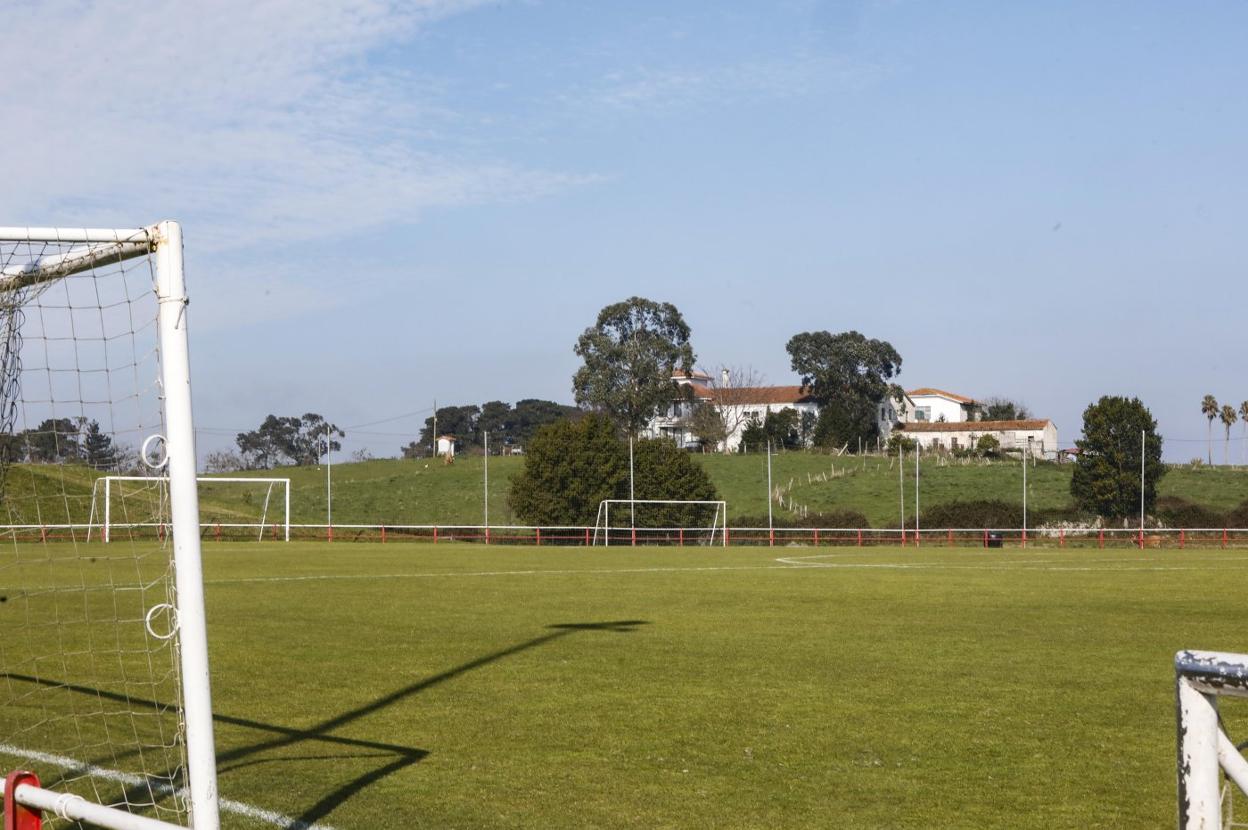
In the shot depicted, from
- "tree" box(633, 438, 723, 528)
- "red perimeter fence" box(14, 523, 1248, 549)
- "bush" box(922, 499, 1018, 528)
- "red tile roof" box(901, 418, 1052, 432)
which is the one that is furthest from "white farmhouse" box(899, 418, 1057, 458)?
"red perimeter fence" box(14, 523, 1248, 549)

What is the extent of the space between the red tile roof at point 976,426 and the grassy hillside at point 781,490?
34.9 meters

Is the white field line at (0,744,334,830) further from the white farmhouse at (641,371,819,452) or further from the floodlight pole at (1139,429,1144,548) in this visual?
the white farmhouse at (641,371,819,452)

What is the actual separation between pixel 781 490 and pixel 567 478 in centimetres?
1833

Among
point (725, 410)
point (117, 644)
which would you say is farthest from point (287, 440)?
point (117, 644)

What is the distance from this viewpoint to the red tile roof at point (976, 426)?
11338cm

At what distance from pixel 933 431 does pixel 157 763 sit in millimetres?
115462

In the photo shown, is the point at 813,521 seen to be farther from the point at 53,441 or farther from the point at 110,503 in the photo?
the point at 53,441

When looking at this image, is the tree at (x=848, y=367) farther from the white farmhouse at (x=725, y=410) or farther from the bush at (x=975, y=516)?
the bush at (x=975, y=516)

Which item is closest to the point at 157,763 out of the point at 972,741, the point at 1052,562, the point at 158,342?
the point at 158,342

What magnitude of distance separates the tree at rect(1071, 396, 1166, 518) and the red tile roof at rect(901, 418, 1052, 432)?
50.5m

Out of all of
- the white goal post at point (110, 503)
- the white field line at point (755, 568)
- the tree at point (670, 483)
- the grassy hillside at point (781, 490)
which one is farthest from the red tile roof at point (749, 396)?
the white field line at point (755, 568)

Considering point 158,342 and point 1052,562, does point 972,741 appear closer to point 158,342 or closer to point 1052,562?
point 158,342

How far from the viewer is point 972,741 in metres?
8.20

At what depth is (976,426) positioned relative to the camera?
114 m
